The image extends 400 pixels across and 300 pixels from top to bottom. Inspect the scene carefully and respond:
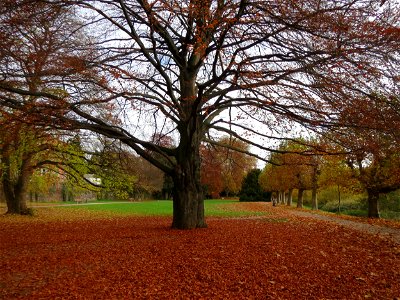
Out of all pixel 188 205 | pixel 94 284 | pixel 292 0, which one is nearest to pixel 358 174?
pixel 188 205

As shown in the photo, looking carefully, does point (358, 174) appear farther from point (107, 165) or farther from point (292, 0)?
point (292, 0)

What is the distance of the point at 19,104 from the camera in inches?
413

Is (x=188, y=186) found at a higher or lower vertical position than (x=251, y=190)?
higher

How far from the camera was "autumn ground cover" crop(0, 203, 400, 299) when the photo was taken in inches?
200

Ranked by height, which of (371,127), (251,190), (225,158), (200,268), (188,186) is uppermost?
(371,127)

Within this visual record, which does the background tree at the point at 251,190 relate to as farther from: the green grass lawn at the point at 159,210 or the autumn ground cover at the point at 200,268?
the autumn ground cover at the point at 200,268

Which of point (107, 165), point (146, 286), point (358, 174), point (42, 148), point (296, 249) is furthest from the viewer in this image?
point (358, 174)

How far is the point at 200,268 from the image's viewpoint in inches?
249

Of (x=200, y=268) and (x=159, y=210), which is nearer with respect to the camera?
(x=200, y=268)

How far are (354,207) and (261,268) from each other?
110ft

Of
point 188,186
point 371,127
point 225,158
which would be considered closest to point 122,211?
point 225,158

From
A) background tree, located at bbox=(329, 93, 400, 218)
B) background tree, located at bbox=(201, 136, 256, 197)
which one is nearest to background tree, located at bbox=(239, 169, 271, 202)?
background tree, located at bbox=(201, 136, 256, 197)

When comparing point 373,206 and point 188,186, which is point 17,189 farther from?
point 373,206

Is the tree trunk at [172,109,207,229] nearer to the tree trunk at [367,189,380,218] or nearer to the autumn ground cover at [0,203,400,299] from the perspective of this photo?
the autumn ground cover at [0,203,400,299]
